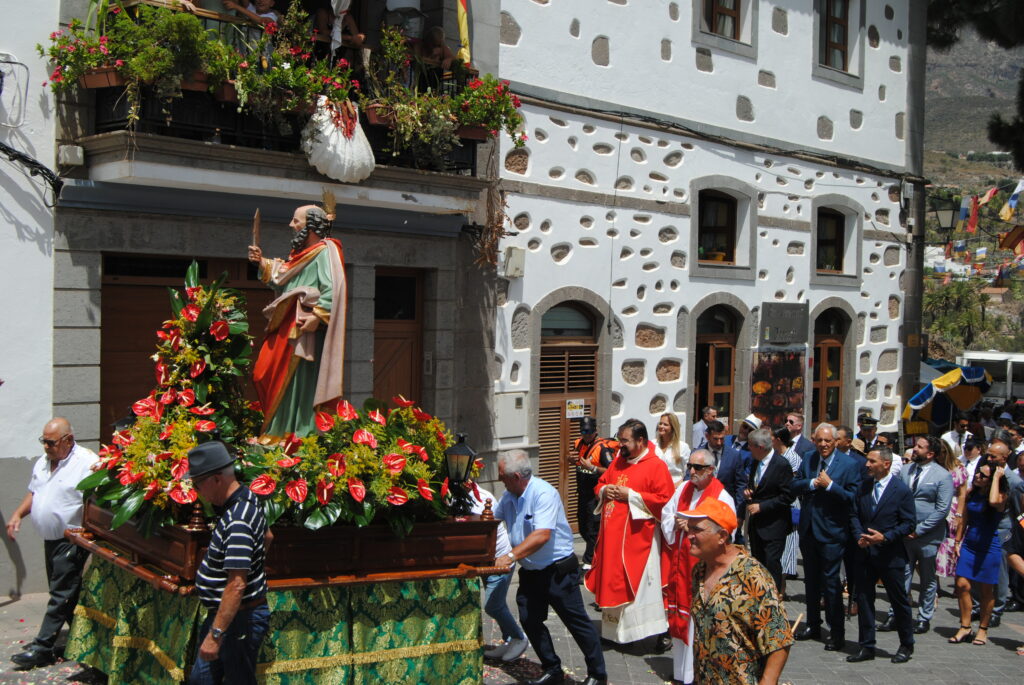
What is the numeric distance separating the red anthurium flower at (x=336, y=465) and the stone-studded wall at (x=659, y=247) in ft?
20.4

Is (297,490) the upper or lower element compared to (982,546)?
upper

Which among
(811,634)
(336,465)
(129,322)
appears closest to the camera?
(336,465)

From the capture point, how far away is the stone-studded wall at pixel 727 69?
13094mm

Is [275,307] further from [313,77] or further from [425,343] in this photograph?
[425,343]

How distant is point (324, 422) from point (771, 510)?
4190mm

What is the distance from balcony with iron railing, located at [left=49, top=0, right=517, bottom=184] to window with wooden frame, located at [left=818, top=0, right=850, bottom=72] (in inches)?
307

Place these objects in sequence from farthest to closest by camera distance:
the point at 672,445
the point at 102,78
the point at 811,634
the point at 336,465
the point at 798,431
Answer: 1. the point at 672,445
2. the point at 798,431
3. the point at 811,634
4. the point at 102,78
5. the point at 336,465

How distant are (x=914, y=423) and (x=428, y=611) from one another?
11.5m

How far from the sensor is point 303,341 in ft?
22.8

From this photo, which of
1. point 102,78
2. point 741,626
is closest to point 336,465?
point 741,626

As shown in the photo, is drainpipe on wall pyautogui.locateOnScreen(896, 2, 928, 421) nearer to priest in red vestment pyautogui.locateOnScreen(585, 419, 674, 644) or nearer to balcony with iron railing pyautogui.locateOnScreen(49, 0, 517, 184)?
balcony with iron railing pyautogui.locateOnScreen(49, 0, 517, 184)

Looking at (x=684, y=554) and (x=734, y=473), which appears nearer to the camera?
(x=684, y=554)

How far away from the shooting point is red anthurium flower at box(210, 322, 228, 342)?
23.0ft

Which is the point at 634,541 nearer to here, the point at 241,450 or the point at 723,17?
the point at 241,450
